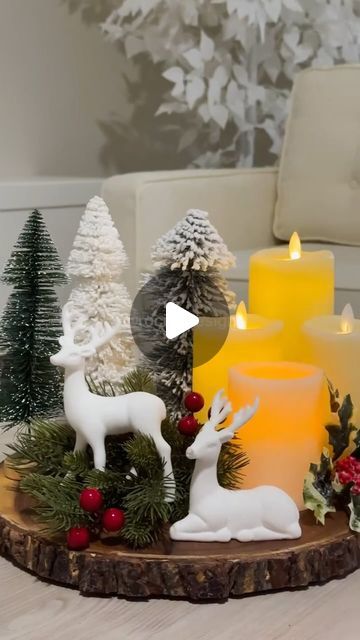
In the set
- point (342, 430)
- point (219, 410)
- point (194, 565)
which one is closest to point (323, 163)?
point (342, 430)

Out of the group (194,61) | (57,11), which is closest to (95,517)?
(194,61)

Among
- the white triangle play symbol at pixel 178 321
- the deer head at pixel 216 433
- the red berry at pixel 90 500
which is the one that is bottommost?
the red berry at pixel 90 500

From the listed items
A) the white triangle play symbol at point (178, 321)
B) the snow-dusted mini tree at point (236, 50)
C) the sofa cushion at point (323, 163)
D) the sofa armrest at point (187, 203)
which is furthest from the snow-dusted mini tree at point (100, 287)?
the snow-dusted mini tree at point (236, 50)

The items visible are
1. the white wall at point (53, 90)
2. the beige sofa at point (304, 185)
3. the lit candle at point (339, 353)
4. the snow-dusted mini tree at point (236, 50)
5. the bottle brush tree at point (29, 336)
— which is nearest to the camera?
the lit candle at point (339, 353)

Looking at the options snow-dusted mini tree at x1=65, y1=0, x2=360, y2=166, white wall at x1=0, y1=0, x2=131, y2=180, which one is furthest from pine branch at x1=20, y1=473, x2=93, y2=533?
white wall at x1=0, y1=0, x2=131, y2=180

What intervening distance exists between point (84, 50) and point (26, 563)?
2.11 meters

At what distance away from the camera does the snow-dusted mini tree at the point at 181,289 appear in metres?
1.07

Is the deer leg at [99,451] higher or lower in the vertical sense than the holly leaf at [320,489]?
higher

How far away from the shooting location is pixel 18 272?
3.60 feet

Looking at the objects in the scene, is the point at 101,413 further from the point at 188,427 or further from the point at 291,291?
the point at 291,291

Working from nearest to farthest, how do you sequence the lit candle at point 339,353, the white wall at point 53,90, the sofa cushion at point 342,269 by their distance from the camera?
1. the lit candle at point 339,353
2. the sofa cushion at point 342,269
3. the white wall at point 53,90

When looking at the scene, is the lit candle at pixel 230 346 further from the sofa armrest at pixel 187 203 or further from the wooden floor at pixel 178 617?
the sofa armrest at pixel 187 203

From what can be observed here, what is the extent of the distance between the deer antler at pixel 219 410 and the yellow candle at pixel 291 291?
28cm

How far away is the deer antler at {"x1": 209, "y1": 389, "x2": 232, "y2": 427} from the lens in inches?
32.5
